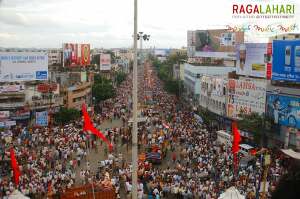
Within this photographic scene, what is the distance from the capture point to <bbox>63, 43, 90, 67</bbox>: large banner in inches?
2840

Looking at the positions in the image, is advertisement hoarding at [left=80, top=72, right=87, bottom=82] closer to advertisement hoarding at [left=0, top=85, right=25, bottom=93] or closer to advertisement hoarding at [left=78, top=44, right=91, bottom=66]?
advertisement hoarding at [left=0, top=85, right=25, bottom=93]

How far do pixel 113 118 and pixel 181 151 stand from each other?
1738 centimetres

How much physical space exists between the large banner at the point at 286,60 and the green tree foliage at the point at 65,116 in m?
19.0

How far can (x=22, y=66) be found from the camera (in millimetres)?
41969

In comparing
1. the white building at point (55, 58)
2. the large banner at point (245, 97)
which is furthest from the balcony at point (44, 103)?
the white building at point (55, 58)

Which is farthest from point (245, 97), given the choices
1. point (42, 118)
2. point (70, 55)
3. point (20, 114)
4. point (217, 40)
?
point (70, 55)

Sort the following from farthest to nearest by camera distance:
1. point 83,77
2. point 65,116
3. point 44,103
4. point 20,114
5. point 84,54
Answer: point 84,54, point 83,77, point 44,103, point 20,114, point 65,116

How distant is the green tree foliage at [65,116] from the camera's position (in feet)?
137

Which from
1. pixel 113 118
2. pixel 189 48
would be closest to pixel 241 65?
pixel 113 118

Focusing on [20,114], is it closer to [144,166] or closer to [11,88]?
[11,88]

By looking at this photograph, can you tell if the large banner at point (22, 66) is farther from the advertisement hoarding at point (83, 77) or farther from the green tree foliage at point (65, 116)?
the advertisement hoarding at point (83, 77)

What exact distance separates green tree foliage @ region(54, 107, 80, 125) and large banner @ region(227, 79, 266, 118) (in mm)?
14333

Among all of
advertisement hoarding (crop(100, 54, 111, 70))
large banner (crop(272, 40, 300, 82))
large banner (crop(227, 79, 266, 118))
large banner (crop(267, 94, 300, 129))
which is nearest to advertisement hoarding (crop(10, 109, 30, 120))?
large banner (crop(227, 79, 266, 118))

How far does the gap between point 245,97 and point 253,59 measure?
5.45 metres
